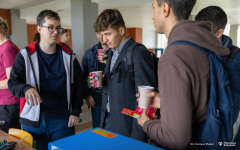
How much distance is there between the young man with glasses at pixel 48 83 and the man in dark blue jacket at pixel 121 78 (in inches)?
13.4

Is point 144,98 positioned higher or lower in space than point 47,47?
lower

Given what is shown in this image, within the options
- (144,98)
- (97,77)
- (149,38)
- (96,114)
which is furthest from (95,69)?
(149,38)

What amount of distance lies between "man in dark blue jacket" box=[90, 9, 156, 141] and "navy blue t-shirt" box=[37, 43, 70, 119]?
15.0 inches

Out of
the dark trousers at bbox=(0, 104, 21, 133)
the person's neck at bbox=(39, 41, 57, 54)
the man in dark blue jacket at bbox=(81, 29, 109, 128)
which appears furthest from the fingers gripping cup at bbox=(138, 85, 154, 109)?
the dark trousers at bbox=(0, 104, 21, 133)

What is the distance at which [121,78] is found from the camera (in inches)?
61.0

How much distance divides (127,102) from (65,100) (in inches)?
24.4

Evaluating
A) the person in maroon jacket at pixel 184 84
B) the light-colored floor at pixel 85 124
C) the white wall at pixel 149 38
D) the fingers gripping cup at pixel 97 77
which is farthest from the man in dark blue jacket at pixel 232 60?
the white wall at pixel 149 38

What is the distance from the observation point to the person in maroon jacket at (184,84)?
0.72 meters

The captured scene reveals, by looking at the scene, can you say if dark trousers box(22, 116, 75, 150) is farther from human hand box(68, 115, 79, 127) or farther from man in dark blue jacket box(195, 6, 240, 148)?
man in dark blue jacket box(195, 6, 240, 148)

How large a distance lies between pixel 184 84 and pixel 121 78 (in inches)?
34.0

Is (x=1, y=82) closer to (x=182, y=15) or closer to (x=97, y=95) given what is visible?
(x=97, y=95)

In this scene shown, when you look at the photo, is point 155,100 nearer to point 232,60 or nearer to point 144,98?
point 144,98

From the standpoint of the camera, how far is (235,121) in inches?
32.9

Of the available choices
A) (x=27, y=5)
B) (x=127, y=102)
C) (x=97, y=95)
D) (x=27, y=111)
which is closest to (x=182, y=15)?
(x=127, y=102)
